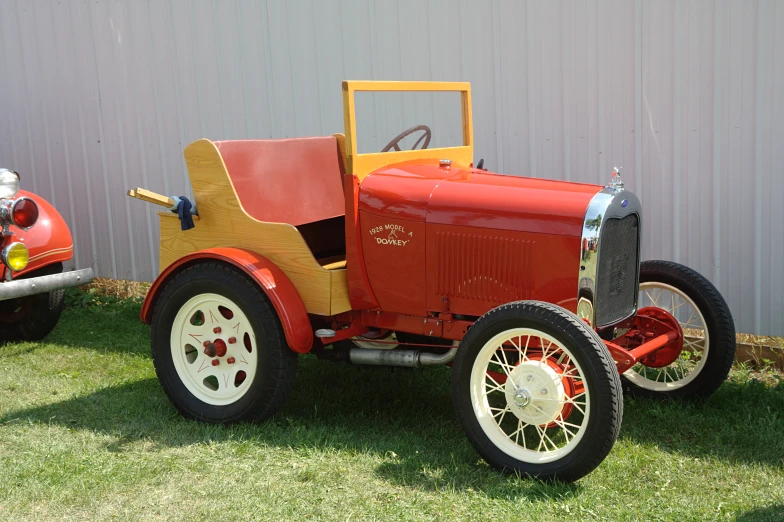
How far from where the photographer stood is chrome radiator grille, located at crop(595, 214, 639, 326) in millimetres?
3896

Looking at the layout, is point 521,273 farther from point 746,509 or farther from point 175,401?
point 175,401

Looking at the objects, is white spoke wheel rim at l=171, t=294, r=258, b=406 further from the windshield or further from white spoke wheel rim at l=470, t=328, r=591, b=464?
the windshield

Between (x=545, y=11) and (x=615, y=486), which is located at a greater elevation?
(x=545, y=11)

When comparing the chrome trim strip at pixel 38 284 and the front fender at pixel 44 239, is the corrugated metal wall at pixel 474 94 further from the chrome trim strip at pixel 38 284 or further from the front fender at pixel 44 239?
the chrome trim strip at pixel 38 284

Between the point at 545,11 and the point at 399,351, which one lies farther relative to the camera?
the point at 545,11

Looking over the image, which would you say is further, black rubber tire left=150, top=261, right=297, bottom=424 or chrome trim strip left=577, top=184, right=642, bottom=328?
black rubber tire left=150, top=261, right=297, bottom=424

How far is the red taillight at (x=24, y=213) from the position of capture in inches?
217

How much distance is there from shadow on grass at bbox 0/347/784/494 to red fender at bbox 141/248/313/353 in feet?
1.54

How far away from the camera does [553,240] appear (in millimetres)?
3842

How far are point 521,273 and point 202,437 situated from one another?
1733 mm

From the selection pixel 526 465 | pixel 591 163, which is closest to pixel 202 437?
pixel 526 465

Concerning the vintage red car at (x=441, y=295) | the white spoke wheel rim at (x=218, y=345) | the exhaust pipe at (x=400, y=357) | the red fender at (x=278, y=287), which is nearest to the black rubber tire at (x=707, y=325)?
the vintage red car at (x=441, y=295)

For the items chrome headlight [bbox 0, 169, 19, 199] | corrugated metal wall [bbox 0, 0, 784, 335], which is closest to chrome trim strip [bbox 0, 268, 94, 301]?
chrome headlight [bbox 0, 169, 19, 199]

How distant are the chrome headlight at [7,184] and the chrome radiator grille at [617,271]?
3.79 metres
